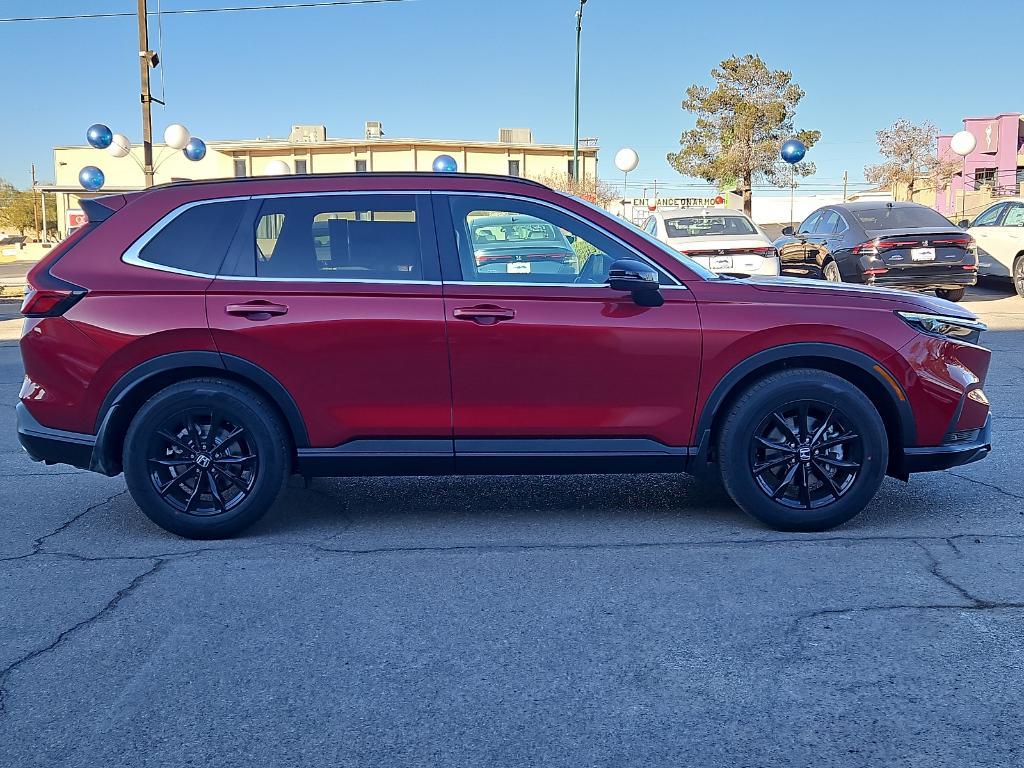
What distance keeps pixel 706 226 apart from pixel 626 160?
17135mm

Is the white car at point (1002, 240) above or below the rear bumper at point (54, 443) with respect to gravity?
above

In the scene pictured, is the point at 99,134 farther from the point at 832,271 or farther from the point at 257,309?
the point at 257,309

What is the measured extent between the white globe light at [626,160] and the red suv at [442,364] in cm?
2712

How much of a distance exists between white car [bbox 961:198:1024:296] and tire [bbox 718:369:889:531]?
45.9 feet

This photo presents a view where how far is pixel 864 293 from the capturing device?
17.0 feet

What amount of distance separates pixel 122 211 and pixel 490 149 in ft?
181

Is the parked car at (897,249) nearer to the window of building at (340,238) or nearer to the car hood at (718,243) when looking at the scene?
the car hood at (718,243)

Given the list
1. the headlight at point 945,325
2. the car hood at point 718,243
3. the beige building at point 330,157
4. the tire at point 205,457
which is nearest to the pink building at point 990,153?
the beige building at point 330,157

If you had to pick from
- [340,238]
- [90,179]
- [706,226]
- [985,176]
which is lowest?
[340,238]

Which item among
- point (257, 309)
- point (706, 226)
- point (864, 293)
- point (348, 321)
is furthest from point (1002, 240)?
point (257, 309)

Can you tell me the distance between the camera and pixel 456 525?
5359mm

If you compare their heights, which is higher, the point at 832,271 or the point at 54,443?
the point at 832,271

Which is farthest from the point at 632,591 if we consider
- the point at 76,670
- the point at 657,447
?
the point at 76,670

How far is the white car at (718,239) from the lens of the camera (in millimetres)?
13656
